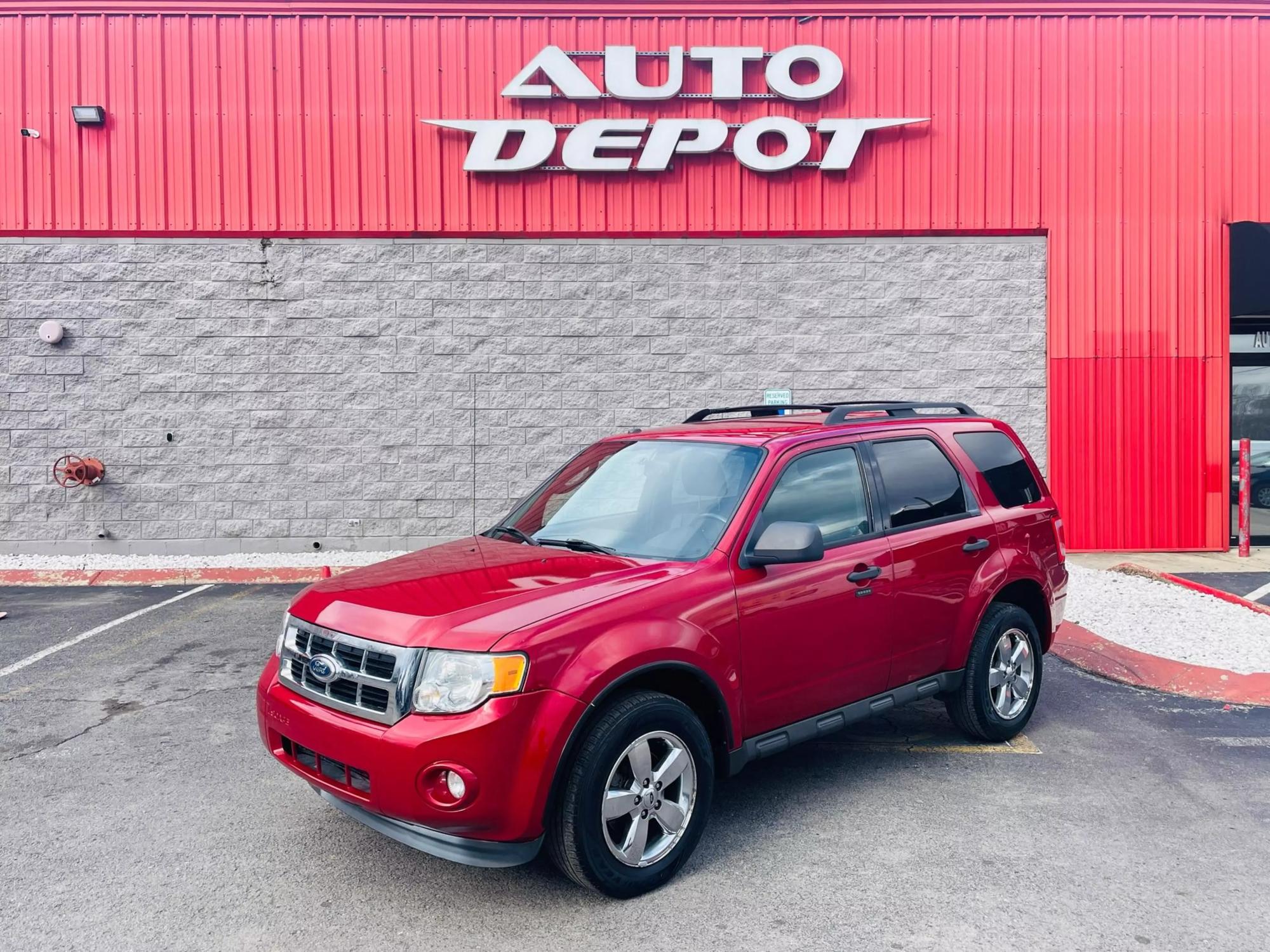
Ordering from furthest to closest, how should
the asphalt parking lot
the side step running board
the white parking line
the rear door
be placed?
the white parking line < the rear door < the side step running board < the asphalt parking lot

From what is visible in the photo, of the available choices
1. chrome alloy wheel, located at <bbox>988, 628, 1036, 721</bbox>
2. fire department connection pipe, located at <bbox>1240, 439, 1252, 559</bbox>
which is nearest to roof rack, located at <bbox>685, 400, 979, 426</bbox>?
chrome alloy wheel, located at <bbox>988, 628, 1036, 721</bbox>

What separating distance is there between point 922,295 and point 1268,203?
4.44m

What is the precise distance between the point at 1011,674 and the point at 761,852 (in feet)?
6.91

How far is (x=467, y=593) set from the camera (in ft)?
12.0

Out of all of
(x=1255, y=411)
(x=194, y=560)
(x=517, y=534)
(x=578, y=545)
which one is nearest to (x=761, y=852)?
(x=578, y=545)

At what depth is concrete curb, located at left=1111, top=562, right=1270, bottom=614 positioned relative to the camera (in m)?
8.26

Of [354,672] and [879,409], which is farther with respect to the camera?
[879,409]

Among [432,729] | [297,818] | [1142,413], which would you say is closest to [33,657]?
[297,818]

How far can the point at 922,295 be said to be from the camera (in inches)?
475

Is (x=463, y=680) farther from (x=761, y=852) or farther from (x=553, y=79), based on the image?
(x=553, y=79)

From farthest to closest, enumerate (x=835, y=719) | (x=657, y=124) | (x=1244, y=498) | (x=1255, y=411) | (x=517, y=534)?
1. (x=1255, y=411)
2. (x=657, y=124)
3. (x=1244, y=498)
4. (x=517, y=534)
5. (x=835, y=719)

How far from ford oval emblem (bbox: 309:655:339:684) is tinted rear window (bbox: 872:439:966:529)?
2.62 metres

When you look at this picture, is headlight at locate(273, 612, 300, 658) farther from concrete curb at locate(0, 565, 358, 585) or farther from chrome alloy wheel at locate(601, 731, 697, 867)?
concrete curb at locate(0, 565, 358, 585)

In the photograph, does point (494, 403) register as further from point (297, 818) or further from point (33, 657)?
point (297, 818)
